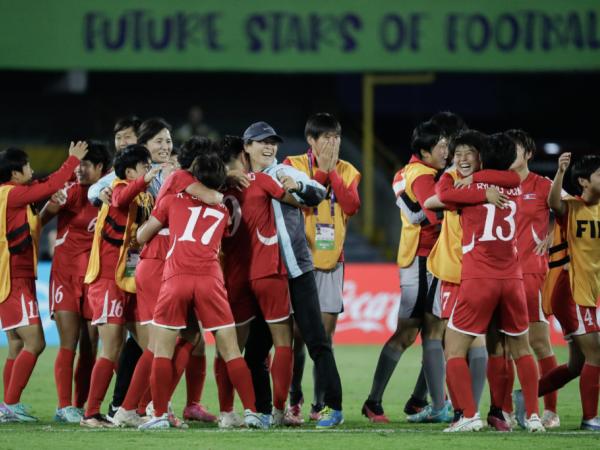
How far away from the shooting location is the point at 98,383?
8844 millimetres

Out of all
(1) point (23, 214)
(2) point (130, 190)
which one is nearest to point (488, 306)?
(2) point (130, 190)

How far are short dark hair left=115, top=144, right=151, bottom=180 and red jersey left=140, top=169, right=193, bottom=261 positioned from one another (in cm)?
45

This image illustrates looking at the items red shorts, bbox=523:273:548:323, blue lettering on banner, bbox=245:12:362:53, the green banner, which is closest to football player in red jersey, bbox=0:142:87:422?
red shorts, bbox=523:273:548:323

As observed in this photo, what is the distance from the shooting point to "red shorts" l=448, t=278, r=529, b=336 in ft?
26.7

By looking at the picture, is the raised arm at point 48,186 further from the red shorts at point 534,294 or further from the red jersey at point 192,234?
the red shorts at point 534,294

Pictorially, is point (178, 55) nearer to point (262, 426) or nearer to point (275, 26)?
point (275, 26)

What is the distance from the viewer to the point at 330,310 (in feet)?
31.7

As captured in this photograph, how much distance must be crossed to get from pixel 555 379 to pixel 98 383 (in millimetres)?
3378

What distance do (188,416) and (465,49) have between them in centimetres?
1111

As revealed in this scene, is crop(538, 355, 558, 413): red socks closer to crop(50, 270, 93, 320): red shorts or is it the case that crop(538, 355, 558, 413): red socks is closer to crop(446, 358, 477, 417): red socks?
crop(446, 358, 477, 417): red socks

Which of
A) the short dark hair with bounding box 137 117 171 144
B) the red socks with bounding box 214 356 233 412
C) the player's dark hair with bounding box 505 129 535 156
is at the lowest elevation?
the red socks with bounding box 214 356 233 412

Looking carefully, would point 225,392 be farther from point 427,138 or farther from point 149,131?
point 427,138

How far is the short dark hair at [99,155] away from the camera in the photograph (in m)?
9.60

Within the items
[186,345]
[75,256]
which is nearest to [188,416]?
[186,345]
